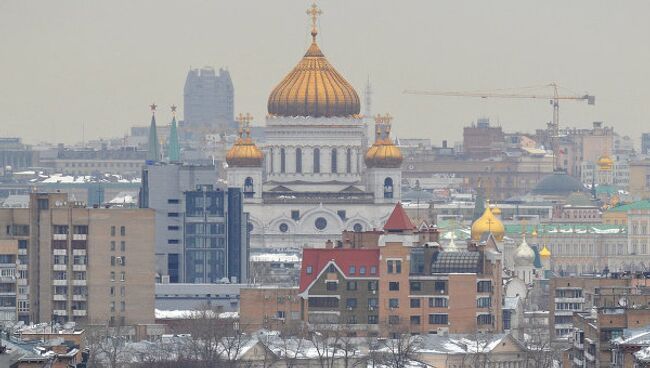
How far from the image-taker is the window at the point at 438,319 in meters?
104

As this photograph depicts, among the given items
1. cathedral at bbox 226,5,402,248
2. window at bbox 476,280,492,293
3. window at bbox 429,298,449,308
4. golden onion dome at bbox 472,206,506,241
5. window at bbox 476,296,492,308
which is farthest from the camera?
cathedral at bbox 226,5,402,248

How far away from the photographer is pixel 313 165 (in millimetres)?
161750

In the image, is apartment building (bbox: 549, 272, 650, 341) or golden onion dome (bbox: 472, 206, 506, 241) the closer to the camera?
apartment building (bbox: 549, 272, 650, 341)

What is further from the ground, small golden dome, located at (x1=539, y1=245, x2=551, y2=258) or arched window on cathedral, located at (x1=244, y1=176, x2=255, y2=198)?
arched window on cathedral, located at (x1=244, y1=176, x2=255, y2=198)

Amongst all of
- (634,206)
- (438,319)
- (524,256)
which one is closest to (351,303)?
(438,319)

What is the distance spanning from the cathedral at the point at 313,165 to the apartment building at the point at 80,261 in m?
48.5

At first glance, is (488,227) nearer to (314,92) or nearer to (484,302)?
(314,92)

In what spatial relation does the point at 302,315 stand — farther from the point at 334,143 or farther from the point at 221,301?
the point at 334,143

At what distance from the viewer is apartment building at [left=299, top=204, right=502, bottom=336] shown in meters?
104

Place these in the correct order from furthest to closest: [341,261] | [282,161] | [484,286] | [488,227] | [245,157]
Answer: [282,161] < [245,157] < [488,227] < [341,261] < [484,286]

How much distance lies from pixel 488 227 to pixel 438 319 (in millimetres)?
46990

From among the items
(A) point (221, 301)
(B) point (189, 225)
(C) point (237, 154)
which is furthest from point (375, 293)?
(C) point (237, 154)

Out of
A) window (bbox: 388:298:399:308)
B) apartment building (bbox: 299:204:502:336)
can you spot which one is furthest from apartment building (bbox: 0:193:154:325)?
window (bbox: 388:298:399:308)

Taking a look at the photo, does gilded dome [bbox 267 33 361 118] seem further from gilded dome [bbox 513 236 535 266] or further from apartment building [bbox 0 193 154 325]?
apartment building [bbox 0 193 154 325]
